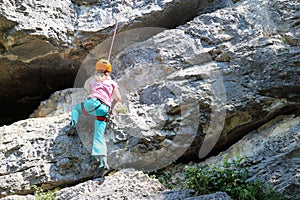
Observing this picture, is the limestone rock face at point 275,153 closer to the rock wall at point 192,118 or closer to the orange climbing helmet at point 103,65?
the rock wall at point 192,118

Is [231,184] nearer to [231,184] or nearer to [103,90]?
[231,184]

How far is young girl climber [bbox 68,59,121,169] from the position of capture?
5.61m

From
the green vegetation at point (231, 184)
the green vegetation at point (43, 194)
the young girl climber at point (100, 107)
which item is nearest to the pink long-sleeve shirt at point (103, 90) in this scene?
the young girl climber at point (100, 107)

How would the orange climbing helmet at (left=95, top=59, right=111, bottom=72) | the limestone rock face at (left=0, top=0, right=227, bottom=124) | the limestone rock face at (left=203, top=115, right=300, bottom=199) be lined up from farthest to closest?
the limestone rock face at (left=0, top=0, right=227, bottom=124) < the orange climbing helmet at (left=95, top=59, right=111, bottom=72) < the limestone rock face at (left=203, top=115, right=300, bottom=199)

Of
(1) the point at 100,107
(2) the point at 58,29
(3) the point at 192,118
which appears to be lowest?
(3) the point at 192,118

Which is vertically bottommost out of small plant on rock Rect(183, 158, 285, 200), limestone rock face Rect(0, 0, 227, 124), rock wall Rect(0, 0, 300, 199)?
small plant on rock Rect(183, 158, 285, 200)

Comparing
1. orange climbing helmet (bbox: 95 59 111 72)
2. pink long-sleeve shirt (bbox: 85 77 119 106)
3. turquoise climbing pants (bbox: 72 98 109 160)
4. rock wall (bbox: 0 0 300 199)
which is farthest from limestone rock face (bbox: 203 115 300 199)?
orange climbing helmet (bbox: 95 59 111 72)

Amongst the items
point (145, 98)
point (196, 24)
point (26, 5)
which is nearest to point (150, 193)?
point (145, 98)

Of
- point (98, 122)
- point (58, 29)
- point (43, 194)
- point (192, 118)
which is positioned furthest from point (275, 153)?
point (58, 29)

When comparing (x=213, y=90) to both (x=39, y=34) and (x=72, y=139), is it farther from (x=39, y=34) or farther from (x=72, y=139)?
(x=39, y=34)

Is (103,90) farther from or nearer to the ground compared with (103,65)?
nearer to the ground

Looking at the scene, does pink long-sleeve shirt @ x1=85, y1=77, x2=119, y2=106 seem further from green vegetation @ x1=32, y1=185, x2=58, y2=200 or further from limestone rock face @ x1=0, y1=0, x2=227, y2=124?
limestone rock face @ x1=0, y1=0, x2=227, y2=124

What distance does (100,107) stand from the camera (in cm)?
585

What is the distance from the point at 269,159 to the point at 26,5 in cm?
599
